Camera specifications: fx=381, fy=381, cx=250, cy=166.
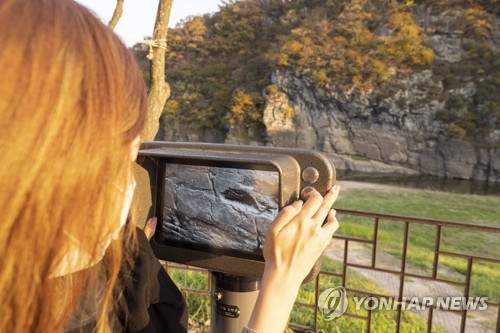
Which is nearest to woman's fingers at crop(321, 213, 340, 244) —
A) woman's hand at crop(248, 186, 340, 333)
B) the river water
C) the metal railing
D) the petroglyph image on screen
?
woman's hand at crop(248, 186, 340, 333)

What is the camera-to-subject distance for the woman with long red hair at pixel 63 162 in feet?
1.26

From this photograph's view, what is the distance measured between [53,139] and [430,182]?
16129 millimetres

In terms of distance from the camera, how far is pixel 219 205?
72cm

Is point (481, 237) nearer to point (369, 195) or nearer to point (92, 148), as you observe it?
point (369, 195)

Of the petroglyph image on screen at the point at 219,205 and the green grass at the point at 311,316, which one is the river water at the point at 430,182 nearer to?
the green grass at the point at 311,316

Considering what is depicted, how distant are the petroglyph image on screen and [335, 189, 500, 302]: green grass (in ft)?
13.6

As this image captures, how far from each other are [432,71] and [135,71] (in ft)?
58.5

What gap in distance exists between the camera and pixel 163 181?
765mm

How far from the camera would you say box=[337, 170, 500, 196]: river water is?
13.8 meters

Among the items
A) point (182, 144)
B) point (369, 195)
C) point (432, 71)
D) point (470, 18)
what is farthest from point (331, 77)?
point (182, 144)

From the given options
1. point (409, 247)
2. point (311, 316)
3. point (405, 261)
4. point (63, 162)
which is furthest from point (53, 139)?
point (409, 247)

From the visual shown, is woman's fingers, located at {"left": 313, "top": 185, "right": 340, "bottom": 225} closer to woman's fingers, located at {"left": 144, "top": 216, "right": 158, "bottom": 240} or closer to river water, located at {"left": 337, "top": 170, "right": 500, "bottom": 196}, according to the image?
woman's fingers, located at {"left": 144, "top": 216, "right": 158, "bottom": 240}

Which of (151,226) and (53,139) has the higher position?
(53,139)

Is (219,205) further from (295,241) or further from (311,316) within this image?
(311,316)
